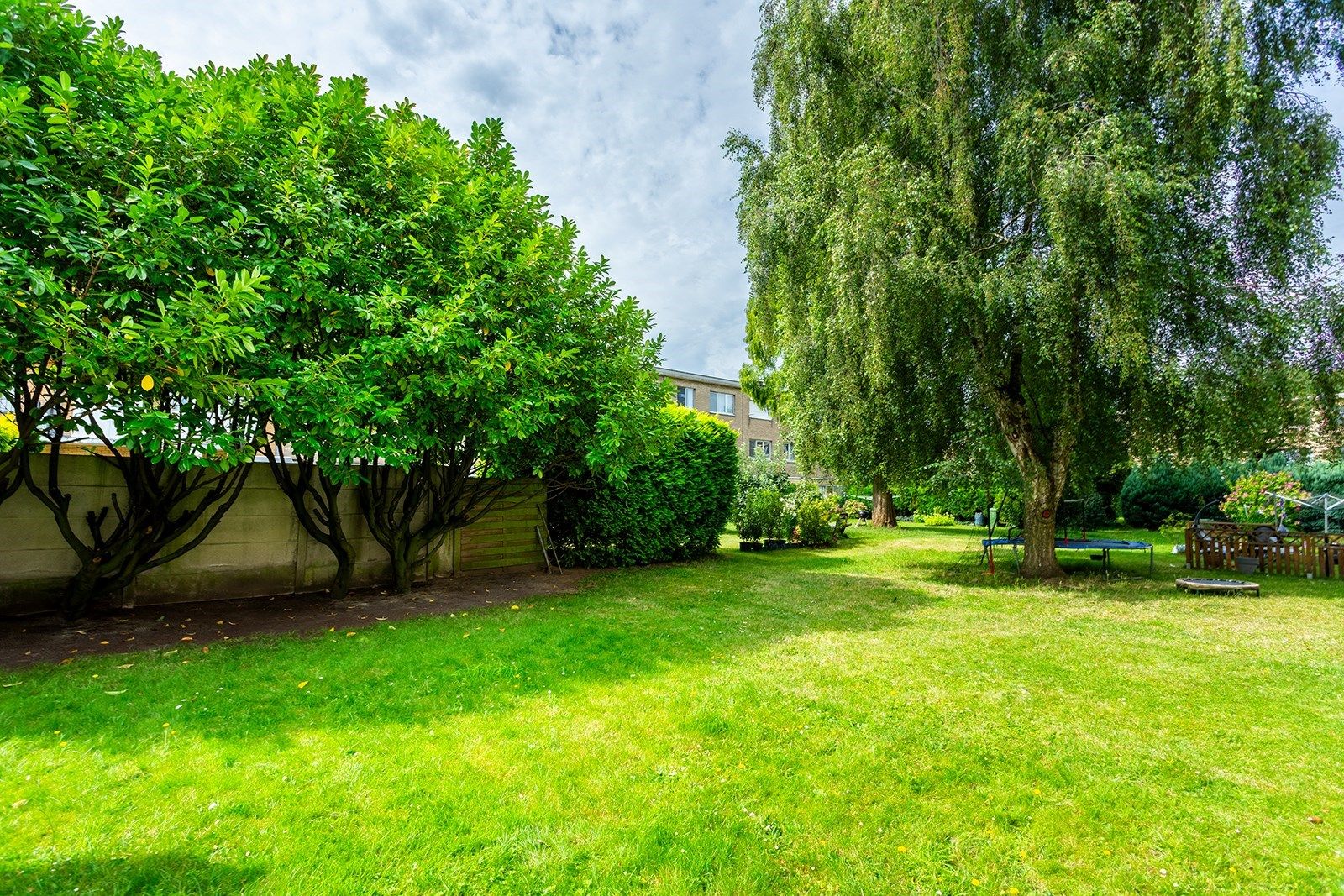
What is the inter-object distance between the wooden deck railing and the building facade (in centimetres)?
2134

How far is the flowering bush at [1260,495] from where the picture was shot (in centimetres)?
1420

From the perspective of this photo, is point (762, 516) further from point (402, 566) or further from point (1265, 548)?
point (1265, 548)

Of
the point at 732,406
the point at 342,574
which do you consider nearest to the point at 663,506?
the point at 342,574

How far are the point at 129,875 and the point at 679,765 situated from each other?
246 cm

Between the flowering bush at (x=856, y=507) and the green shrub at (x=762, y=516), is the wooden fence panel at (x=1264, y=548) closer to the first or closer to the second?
the green shrub at (x=762, y=516)

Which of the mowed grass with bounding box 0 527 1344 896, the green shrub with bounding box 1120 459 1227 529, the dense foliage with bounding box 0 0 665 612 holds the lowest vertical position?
the mowed grass with bounding box 0 527 1344 896

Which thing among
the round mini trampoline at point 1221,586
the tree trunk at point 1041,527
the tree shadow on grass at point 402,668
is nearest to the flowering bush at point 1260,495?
the round mini trampoline at point 1221,586

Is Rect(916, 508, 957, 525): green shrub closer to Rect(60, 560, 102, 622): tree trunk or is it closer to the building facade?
the building facade

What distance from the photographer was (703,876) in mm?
2500

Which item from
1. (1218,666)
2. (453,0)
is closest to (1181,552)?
(1218,666)

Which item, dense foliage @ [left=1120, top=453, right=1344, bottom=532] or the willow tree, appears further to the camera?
dense foliage @ [left=1120, top=453, right=1344, bottom=532]

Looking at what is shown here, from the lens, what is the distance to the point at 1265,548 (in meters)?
11.4

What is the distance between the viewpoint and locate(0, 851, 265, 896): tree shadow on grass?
2275mm

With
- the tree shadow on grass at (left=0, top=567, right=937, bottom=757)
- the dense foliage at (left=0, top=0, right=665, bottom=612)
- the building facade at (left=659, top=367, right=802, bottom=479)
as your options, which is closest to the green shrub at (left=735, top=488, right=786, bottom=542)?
the tree shadow on grass at (left=0, top=567, right=937, bottom=757)
